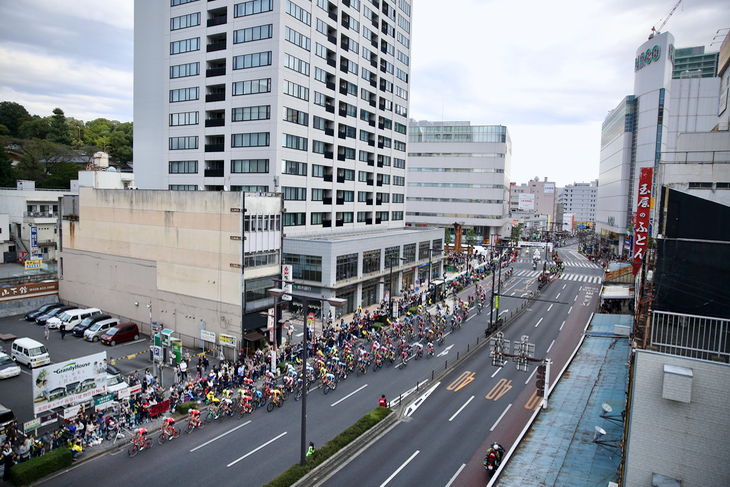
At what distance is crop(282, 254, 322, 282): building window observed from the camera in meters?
41.7

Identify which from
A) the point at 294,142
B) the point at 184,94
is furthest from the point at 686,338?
the point at 184,94

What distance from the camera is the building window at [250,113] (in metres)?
42.8

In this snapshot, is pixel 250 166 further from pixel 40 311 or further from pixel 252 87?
pixel 40 311

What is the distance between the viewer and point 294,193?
45250 millimetres

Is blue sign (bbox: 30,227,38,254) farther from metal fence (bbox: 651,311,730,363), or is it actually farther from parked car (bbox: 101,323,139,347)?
metal fence (bbox: 651,311,730,363)

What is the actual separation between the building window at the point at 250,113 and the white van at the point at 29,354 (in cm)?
2689

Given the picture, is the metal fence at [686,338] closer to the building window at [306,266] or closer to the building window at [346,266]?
the building window at [346,266]

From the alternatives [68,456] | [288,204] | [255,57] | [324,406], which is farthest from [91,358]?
[255,57]

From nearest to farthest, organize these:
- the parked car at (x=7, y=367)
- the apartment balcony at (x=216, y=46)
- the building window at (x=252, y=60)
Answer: the parked car at (x=7, y=367), the building window at (x=252, y=60), the apartment balcony at (x=216, y=46)

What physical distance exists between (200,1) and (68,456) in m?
44.6

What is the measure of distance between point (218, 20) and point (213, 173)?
15.9 metres

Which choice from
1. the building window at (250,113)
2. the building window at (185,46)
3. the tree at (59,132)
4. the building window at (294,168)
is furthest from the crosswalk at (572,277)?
the tree at (59,132)

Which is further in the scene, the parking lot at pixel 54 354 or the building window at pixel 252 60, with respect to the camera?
the building window at pixel 252 60

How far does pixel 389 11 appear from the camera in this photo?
2441 inches
